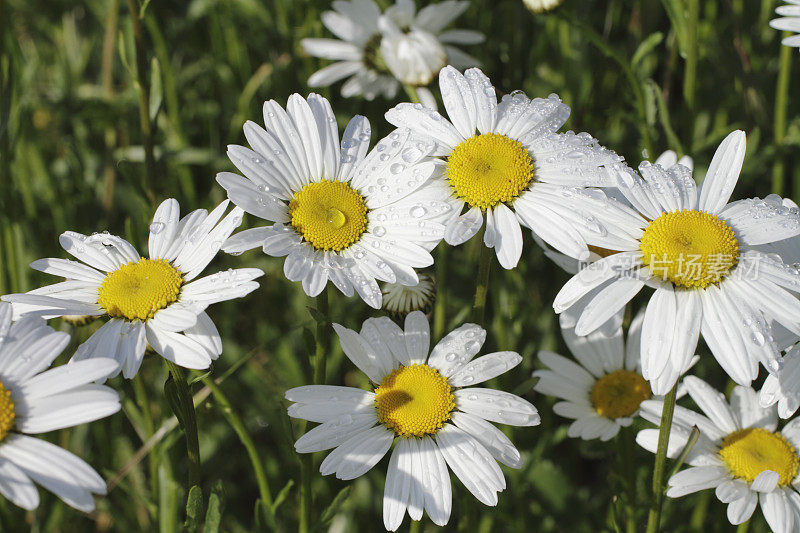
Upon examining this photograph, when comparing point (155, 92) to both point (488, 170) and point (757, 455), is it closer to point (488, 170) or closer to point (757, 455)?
point (488, 170)

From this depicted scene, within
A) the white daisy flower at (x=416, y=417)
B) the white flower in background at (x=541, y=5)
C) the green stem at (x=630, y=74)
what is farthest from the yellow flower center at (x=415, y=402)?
the white flower in background at (x=541, y=5)

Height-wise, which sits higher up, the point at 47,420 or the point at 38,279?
the point at 47,420

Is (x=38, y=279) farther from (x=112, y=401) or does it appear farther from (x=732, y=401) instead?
(x=732, y=401)

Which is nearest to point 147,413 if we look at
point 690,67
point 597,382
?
point 597,382

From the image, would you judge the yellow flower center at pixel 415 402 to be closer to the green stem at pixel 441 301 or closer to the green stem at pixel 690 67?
the green stem at pixel 441 301

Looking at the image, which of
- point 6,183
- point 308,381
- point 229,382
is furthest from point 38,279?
point 308,381

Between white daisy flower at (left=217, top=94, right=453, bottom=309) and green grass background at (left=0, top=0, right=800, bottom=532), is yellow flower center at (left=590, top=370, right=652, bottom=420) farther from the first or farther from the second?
white daisy flower at (left=217, top=94, right=453, bottom=309)
